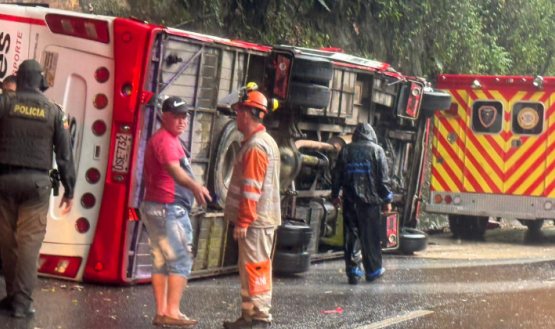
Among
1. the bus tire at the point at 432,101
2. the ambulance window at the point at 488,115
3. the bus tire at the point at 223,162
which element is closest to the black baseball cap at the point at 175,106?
the bus tire at the point at 223,162

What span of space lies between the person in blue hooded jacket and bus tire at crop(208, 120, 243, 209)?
1.28m

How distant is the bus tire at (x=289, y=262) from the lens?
435 inches

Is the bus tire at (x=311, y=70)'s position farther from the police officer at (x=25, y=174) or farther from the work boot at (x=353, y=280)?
the police officer at (x=25, y=174)

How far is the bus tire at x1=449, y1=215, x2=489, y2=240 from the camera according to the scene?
58.3ft

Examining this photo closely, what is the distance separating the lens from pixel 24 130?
25.1ft

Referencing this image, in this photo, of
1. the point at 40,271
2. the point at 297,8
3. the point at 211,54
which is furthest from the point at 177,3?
the point at 40,271

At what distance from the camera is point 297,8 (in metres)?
17.8

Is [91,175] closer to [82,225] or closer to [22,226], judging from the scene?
[82,225]

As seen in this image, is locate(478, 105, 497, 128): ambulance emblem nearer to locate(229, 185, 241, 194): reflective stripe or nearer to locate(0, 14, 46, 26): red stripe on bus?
locate(0, 14, 46, 26): red stripe on bus

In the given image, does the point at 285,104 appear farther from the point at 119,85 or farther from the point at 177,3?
the point at 177,3

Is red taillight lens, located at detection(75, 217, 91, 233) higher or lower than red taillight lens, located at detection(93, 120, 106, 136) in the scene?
lower

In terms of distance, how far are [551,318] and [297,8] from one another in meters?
9.80

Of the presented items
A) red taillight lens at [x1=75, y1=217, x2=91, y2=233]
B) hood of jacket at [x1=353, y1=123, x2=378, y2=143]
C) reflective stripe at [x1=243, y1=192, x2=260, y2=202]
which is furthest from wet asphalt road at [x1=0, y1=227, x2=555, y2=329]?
hood of jacket at [x1=353, y1=123, x2=378, y2=143]

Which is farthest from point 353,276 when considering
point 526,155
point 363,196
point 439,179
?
point 526,155
